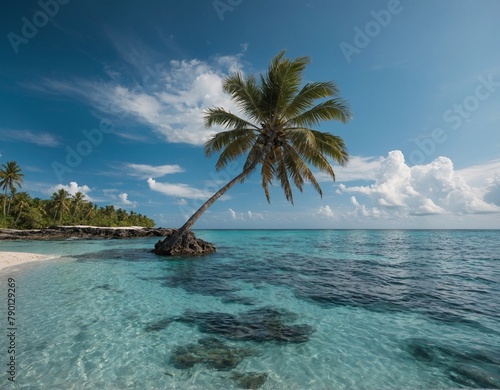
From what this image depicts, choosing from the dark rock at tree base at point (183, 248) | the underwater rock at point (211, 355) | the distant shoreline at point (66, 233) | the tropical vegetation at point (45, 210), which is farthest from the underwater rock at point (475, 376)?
the tropical vegetation at point (45, 210)

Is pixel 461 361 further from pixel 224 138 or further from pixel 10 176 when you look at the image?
pixel 10 176

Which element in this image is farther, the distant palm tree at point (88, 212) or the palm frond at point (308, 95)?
the distant palm tree at point (88, 212)

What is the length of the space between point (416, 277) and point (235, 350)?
12.0 m

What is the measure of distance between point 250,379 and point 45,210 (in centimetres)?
6945

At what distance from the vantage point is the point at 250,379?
13.3 feet

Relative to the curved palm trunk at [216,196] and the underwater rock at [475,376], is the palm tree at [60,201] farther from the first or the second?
the underwater rock at [475,376]

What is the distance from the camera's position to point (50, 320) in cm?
619

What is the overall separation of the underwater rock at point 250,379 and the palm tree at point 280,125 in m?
11.8

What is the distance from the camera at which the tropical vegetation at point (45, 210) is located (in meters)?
46.7

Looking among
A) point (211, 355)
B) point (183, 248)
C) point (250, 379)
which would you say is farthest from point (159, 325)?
point (183, 248)

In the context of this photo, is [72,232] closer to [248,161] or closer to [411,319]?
[248,161]

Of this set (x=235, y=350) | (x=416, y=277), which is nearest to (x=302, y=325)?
(x=235, y=350)

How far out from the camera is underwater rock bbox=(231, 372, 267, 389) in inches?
154

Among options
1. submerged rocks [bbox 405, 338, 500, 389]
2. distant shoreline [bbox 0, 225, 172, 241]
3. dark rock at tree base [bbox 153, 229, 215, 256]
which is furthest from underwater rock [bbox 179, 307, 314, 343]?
distant shoreline [bbox 0, 225, 172, 241]
